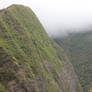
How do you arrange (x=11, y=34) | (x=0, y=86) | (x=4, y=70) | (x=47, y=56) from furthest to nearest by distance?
(x=47, y=56) → (x=11, y=34) → (x=4, y=70) → (x=0, y=86)

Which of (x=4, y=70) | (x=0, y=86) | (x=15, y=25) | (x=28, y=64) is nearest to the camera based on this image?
(x=0, y=86)

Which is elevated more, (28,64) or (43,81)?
(28,64)

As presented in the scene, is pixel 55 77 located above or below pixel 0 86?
below

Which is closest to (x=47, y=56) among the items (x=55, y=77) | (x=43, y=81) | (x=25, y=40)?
(x=55, y=77)

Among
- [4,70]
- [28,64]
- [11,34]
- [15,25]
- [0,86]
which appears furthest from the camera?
[15,25]

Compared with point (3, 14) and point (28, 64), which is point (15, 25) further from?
point (28, 64)

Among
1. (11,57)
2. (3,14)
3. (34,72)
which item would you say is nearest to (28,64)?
(34,72)

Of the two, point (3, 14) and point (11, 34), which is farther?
point (3, 14)

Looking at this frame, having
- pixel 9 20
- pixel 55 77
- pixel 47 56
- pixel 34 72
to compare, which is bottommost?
pixel 55 77

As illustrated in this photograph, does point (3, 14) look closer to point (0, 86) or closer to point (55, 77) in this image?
point (55, 77)
